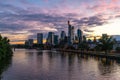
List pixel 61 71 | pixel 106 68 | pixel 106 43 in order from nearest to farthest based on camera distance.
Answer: pixel 61 71 → pixel 106 68 → pixel 106 43

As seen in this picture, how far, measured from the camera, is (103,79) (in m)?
44.2

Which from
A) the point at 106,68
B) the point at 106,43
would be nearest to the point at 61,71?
the point at 106,68

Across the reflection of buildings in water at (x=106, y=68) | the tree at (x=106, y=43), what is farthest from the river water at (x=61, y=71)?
the tree at (x=106, y=43)

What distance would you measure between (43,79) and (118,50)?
9797cm

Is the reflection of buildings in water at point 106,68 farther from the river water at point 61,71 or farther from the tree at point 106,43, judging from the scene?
the tree at point 106,43

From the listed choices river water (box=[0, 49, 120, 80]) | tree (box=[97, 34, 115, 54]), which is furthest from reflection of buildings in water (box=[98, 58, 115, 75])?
tree (box=[97, 34, 115, 54])

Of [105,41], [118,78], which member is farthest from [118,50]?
[118,78]

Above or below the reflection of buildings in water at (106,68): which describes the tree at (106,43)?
above

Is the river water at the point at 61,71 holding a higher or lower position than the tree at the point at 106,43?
lower

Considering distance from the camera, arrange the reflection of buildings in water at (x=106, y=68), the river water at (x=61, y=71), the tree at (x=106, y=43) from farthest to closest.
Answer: the tree at (x=106, y=43), the reflection of buildings in water at (x=106, y=68), the river water at (x=61, y=71)

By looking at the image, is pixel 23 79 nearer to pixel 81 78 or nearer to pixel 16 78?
pixel 16 78

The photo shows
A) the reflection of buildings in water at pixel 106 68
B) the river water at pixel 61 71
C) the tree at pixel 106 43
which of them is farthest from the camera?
the tree at pixel 106 43

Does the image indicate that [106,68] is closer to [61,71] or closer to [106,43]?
[61,71]

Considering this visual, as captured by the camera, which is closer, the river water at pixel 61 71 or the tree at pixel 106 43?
the river water at pixel 61 71
